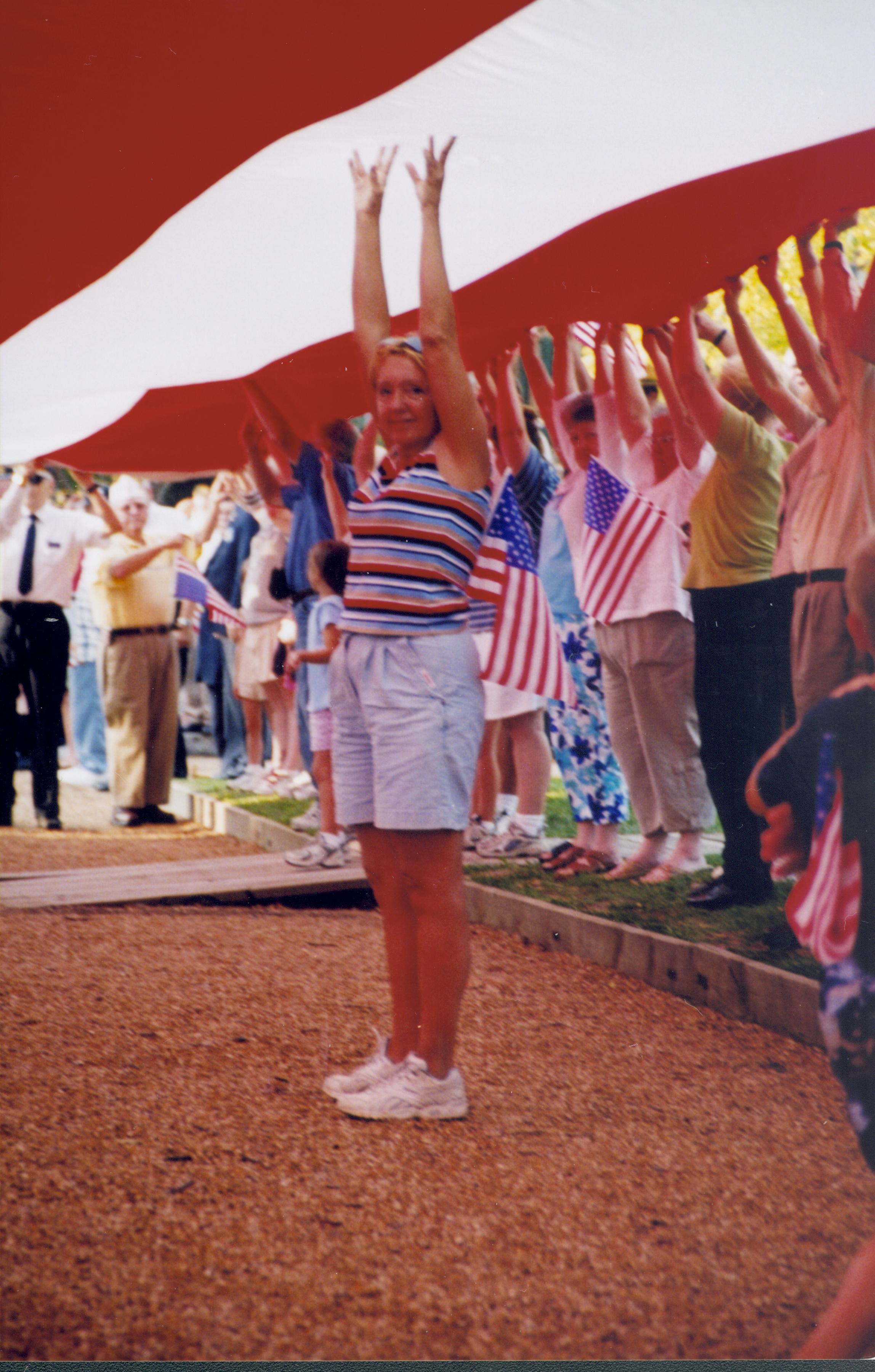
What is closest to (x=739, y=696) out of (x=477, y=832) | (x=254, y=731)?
(x=477, y=832)

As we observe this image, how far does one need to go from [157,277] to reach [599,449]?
1.36 meters

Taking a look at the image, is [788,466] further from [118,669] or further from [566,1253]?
Answer: [118,669]

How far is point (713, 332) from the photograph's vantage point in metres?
2.88

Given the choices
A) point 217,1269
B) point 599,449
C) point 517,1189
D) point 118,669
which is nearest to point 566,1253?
point 517,1189

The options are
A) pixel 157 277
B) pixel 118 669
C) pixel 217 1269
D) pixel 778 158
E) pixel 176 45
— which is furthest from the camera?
pixel 118 669

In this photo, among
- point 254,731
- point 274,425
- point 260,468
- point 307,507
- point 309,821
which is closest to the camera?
point 274,425

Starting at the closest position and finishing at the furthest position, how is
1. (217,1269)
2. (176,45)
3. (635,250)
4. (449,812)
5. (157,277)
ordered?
(217,1269)
(449,812)
(176,45)
(635,250)
(157,277)

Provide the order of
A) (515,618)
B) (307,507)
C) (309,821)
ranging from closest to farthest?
(515,618) → (307,507) → (309,821)

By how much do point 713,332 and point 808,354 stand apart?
0.67 metres

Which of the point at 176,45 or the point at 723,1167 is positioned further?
the point at 176,45

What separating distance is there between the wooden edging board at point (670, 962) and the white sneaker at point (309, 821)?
1.63 meters

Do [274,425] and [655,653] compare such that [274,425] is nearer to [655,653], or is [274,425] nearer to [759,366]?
[655,653]

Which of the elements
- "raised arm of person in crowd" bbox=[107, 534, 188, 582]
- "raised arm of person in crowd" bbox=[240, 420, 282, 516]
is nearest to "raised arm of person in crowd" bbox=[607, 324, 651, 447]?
"raised arm of person in crowd" bbox=[240, 420, 282, 516]

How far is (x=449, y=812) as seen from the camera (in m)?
1.96
